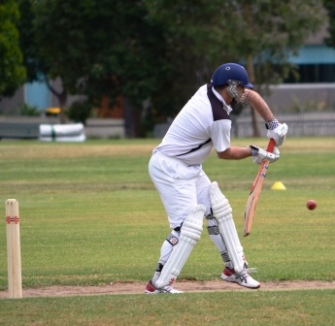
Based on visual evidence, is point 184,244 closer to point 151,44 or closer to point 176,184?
point 176,184

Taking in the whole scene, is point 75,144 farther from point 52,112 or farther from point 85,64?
point 52,112

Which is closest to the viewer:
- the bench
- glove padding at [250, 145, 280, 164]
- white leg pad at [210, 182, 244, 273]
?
white leg pad at [210, 182, 244, 273]

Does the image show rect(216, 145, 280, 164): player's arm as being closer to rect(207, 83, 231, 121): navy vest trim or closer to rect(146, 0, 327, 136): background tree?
rect(207, 83, 231, 121): navy vest trim

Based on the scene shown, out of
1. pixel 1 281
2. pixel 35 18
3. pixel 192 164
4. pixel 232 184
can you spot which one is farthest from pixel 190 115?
pixel 35 18

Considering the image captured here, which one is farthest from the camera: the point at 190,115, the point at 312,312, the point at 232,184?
the point at 232,184

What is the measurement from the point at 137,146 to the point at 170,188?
90.9ft

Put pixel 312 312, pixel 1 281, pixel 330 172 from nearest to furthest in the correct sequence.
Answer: pixel 312 312
pixel 1 281
pixel 330 172

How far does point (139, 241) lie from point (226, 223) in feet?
15.5

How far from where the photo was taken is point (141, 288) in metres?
11.1

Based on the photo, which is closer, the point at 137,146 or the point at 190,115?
→ the point at 190,115

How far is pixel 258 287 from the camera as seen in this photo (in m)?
10.5

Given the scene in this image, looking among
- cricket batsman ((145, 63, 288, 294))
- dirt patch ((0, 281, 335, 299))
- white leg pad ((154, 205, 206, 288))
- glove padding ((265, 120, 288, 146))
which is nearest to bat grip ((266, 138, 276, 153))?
glove padding ((265, 120, 288, 146))

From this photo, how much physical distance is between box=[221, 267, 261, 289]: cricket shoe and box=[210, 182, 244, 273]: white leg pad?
94 millimetres

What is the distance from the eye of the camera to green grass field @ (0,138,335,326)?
29.0 feet
